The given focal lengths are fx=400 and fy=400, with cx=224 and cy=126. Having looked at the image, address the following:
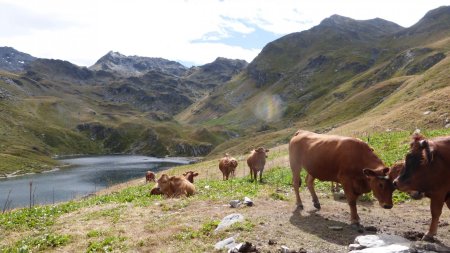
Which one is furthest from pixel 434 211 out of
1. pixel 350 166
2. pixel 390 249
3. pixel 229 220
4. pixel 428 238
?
pixel 229 220

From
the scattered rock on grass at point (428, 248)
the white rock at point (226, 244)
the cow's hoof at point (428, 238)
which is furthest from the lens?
the white rock at point (226, 244)

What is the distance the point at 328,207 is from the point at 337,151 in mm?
3580

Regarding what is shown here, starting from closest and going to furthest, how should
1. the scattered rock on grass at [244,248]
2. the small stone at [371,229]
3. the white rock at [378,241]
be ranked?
the white rock at [378,241] < the scattered rock on grass at [244,248] < the small stone at [371,229]

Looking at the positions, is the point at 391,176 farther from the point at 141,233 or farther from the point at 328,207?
the point at 141,233

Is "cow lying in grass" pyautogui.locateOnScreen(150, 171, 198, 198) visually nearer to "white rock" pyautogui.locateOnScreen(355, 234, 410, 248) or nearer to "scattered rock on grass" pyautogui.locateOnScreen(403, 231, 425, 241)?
"scattered rock on grass" pyautogui.locateOnScreen(403, 231, 425, 241)

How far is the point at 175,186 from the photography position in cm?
2384

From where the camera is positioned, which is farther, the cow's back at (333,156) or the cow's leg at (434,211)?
the cow's back at (333,156)

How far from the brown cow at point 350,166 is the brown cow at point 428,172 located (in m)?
1.28

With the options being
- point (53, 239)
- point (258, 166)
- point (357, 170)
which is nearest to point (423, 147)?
point (357, 170)

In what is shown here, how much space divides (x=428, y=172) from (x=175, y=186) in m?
15.8

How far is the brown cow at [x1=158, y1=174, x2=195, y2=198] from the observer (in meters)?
23.2

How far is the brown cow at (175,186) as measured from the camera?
23.2m

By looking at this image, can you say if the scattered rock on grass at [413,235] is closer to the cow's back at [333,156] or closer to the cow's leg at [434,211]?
the cow's leg at [434,211]

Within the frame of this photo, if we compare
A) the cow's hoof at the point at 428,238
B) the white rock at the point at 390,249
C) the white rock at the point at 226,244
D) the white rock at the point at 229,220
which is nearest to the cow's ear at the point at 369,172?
the cow's hoof at the point at 428,238
